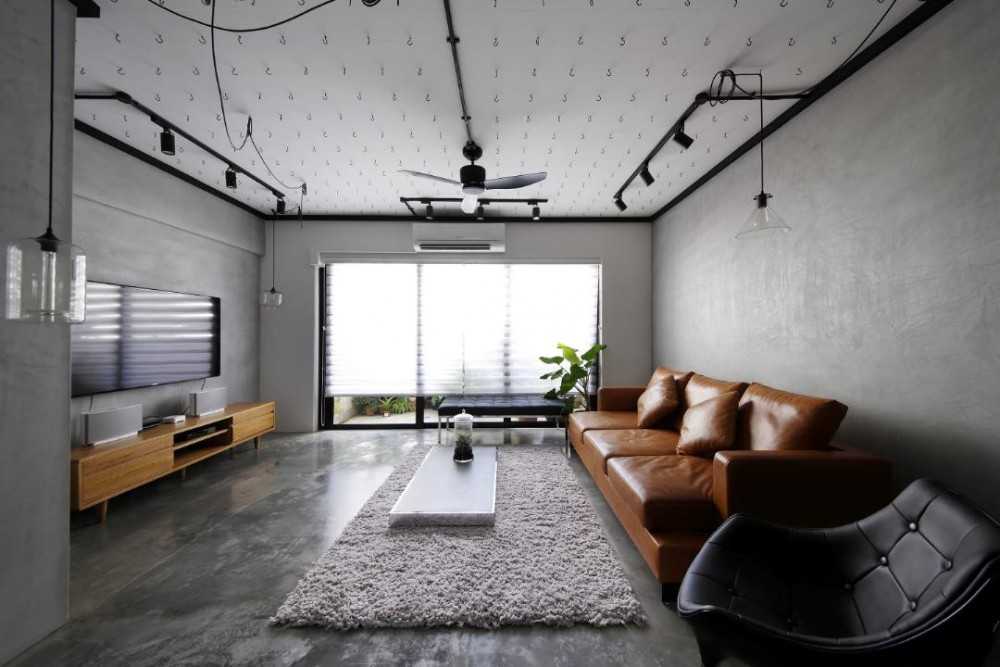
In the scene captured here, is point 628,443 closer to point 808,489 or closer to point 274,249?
point 808,489

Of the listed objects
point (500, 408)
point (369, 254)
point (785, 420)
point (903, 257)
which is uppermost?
point (369, 254)

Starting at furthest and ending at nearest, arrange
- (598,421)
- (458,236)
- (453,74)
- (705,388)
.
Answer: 1. (458,236)
2. (598,421)
3. (705,388)
4. (453,74)

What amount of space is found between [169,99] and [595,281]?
428cm

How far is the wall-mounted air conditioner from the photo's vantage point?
189 inches

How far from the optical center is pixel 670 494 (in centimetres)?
192

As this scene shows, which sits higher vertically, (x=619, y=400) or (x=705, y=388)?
(x=705, y=388)

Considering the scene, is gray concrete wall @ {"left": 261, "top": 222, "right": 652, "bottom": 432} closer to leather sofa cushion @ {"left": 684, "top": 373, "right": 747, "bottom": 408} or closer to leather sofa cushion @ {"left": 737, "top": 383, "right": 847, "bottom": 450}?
leather sofa cushion @ {"left": 684, "top": 373, "right": 747, "bottom": 408}

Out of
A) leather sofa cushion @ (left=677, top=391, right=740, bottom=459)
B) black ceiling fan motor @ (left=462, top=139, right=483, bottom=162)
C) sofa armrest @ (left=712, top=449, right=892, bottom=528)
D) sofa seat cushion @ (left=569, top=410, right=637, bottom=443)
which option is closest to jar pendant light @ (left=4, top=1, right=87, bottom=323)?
black ceiling fan motor @ (left=462, top=139, right=483, bottom=162)

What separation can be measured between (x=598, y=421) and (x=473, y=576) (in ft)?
6.27

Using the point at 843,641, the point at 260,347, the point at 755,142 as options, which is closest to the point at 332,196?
the point at 260,347

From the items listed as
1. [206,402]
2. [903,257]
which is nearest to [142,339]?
[206,402]

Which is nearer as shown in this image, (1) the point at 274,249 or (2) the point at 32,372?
(2) the point at 32,372

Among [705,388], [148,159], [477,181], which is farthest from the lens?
[148,159]

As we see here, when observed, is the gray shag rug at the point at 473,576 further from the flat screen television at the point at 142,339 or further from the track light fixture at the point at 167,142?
the track light fixture at the point at 167,142
